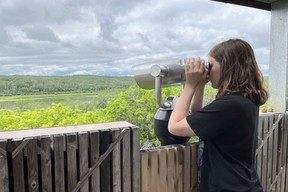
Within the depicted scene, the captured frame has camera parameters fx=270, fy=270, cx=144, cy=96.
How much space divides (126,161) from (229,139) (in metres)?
0.52

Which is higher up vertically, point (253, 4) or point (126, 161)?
point (253, 4)

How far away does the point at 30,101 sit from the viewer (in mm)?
1424

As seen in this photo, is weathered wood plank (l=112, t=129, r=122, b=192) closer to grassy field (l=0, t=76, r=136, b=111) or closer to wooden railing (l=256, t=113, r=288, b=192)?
grassy field (l=0, t=76, r=136, b=111)

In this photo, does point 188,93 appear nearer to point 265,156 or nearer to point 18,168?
point 18,168

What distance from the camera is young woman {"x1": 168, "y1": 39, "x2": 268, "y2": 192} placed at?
0.92 meters

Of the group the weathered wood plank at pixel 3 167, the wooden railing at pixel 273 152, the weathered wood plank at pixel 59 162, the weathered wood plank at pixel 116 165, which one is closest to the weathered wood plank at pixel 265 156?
the wooden railing at pixel 273 152

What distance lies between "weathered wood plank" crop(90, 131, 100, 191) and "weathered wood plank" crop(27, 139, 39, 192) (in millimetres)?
228

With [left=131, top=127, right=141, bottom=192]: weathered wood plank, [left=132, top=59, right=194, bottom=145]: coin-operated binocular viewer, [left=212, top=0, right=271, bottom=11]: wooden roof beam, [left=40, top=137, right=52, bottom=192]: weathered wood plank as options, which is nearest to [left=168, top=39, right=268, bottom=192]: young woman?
[left=132, top=59, right=194, bottom=145]: coin-operated binocular viewer

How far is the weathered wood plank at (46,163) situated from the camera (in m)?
1.09

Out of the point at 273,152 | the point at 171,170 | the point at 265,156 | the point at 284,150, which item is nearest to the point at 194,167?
the point at 171,170

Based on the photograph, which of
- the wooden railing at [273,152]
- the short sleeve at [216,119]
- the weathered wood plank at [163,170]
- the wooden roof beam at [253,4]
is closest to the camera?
the short sleeve at [216,119]

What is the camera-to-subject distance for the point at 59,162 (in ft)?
3.67

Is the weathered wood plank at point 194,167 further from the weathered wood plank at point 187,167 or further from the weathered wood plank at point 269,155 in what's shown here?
the weathered wood plank at point 269,155

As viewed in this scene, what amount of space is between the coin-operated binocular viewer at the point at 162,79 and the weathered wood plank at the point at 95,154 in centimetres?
34
